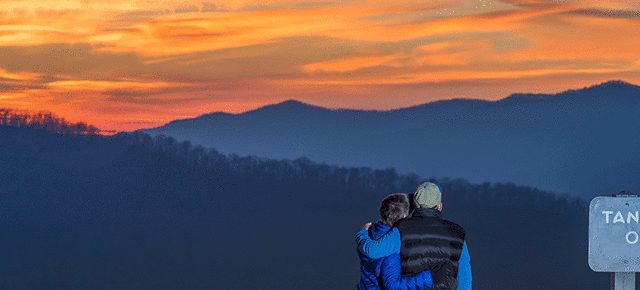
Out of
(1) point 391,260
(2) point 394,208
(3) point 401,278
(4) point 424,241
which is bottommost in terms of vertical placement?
(3) point 401,278

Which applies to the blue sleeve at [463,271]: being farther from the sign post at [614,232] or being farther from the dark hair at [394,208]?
the sign post at [614,232]

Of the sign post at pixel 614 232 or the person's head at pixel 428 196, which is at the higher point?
the person's head at pixel 428 196

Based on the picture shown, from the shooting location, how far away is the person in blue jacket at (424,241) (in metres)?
4.31

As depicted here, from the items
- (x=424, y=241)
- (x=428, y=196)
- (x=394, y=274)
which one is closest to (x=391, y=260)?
(x=394, y=274)

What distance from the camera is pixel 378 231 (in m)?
4.40

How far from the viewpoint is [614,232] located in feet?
16.2

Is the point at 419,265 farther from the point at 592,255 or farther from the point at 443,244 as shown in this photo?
the point at 592,255

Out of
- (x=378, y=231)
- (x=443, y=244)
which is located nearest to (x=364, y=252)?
(x=378, y=231)

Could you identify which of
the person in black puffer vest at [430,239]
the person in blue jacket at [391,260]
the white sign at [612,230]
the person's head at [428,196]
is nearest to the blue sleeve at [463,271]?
the person in black puffer vest at [430,239]

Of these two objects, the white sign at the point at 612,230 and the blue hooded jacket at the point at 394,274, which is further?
the white sign at the point at 612,230

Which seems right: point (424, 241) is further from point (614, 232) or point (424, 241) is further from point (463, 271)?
point (614, 232)

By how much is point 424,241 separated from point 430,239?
1.5 inches

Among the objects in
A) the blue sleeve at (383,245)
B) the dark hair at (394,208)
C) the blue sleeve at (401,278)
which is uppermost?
the dark hair at (394,208)

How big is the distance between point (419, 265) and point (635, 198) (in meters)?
1.62
